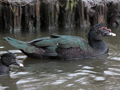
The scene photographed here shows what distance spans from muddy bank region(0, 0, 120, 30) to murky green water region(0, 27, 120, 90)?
144 inches

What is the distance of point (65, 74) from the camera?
6.09m

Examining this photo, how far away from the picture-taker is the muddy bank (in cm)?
1168

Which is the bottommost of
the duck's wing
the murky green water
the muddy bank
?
the murky green water

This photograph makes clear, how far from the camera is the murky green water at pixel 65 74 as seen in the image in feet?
17.4

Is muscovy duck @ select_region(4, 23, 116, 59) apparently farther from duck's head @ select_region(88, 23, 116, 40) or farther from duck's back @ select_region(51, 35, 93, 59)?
duck's head @ select_region(88, 23, 116, 40)

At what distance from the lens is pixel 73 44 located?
24.2ft

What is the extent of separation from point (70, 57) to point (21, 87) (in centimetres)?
257

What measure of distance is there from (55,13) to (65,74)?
681 cm

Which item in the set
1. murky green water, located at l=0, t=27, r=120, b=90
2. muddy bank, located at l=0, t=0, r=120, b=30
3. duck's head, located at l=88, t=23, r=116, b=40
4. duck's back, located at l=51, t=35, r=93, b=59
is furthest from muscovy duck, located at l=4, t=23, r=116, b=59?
muddy bank, located at l=0, t=0, r=120, b=30

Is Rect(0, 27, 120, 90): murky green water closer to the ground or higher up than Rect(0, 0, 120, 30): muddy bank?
closer to the ground

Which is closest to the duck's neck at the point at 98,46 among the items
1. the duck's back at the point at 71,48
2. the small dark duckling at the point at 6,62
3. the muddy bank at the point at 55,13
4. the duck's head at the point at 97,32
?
the duck's head at the point at 97,32

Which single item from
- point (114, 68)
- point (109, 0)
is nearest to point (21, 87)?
point (114, 68)

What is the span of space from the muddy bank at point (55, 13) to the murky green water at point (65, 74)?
3.66 metres

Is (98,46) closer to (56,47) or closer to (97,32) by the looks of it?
(97,32)
